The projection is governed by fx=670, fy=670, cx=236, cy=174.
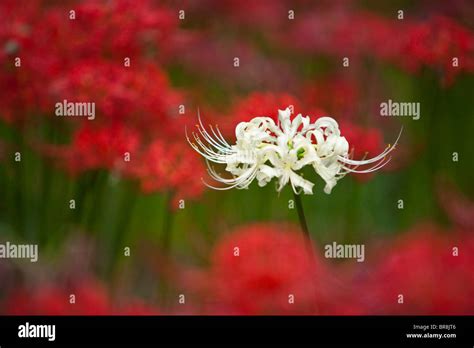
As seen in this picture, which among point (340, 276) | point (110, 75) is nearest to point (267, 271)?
point (340, 276)

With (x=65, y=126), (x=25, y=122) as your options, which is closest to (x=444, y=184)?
(x=65, y=126)

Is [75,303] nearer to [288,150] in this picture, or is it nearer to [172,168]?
[172,168]

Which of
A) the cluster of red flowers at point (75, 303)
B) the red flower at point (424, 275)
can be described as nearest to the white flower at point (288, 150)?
the red flower at point (424, 275)

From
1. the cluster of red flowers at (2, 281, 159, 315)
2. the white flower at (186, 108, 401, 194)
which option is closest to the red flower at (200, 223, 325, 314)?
the cluster of red flowers at (2, 281, 159, 315)

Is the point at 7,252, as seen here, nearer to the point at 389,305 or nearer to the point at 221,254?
the point at 221,254

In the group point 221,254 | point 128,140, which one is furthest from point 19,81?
point 221,254

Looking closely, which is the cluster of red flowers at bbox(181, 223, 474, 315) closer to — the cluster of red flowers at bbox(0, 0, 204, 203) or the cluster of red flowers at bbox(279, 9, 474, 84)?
the cluster of red flowers at bbox(0, 0, 204, 203)

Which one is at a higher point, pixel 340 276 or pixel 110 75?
pixel 110 75
